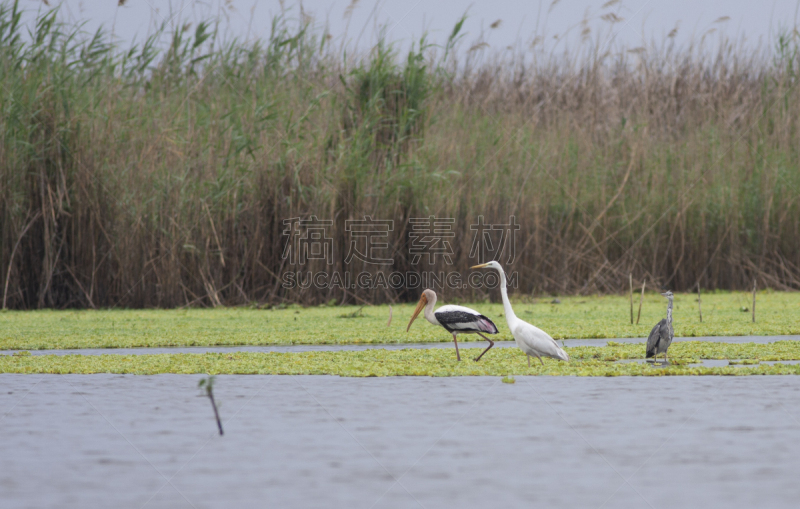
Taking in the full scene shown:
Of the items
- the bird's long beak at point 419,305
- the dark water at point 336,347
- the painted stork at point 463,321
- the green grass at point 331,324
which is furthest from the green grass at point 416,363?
the green grass at point 331,324

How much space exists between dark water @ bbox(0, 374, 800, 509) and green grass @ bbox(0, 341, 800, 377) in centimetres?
28

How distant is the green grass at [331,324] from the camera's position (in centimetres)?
758

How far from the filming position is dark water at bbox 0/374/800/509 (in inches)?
118

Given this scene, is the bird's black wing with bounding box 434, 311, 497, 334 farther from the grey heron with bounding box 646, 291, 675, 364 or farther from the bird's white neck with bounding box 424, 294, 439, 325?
the grey heron with bounding box 646, 291, 675, 364

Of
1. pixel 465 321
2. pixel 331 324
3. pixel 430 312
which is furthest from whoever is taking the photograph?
pixel 331 324

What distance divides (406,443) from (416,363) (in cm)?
233

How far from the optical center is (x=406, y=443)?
372 cm

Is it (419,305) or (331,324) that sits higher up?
(419,305)

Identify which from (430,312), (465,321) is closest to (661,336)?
(465,321)

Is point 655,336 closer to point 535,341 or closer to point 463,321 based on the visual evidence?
point 535,341

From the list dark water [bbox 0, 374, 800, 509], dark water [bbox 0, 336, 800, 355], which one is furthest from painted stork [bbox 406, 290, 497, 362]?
dark water [bbox 0, 374, 800, 509]

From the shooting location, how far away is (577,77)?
15.6m

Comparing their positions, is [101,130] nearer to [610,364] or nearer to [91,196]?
[91,196]

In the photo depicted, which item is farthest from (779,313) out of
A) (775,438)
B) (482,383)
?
(775,438)
